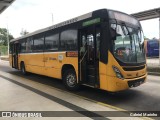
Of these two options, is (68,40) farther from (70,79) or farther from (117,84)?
(117,84)

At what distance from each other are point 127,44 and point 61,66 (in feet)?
11.4

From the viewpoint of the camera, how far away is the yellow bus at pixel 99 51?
692cm

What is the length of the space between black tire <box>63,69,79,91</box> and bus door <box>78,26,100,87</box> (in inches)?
19.1

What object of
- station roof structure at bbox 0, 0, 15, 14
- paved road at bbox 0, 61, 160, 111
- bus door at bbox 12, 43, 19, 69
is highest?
station roof structure at bbox 0, 0, 15, 14

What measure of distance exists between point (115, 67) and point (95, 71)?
1012 millimetres

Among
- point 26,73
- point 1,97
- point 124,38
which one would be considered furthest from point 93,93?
point 26,73

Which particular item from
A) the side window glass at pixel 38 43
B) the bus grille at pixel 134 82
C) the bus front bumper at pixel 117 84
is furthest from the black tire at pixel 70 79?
the side window glass at pixel 38 43

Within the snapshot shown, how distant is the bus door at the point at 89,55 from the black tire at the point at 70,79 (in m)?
0.48

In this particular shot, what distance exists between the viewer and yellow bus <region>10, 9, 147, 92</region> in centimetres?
692

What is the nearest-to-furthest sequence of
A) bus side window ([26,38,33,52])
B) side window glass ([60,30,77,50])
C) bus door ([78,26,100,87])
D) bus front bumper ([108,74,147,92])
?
bus front bumper ([108,74,147,92]), bus door ([78,26,100,87]), side window glass ([60,30,77,50]), bus side window ([26,38,33,52])

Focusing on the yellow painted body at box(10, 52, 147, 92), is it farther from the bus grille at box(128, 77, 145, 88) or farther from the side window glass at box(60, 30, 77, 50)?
the side window glass at box(60, 30, 77, 50)

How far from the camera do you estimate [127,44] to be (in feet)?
24.1

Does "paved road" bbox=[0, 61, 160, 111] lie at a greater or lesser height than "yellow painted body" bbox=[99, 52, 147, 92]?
lesser

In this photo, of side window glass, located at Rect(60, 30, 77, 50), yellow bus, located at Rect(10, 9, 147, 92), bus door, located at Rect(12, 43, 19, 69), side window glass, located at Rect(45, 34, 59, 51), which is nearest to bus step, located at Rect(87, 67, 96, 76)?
yellow bus, located at Rect(10, 9, 147, 92)
